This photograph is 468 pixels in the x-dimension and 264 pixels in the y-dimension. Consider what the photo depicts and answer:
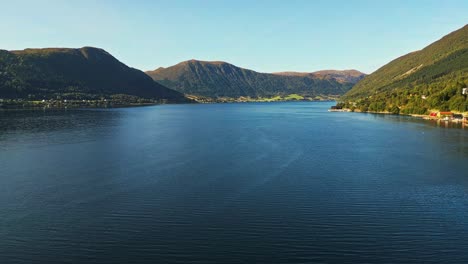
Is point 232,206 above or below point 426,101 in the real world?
below

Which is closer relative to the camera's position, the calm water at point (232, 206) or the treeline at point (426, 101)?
the calm water at point (232, 206)

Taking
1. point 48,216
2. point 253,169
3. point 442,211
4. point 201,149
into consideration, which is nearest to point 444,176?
point 442,211

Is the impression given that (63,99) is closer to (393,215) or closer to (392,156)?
(392,156)

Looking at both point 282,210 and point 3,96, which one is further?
point 3,96

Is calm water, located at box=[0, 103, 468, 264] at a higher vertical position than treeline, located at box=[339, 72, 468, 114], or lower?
lower

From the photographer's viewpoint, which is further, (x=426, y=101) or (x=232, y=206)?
(x=426, y=101)

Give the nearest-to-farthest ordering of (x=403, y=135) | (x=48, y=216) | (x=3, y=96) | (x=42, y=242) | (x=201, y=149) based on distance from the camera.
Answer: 1. (x=42, y=242)
2. (x=48, y=216)
3. (x=201, y=149)
4. (x=403, y=135)
5. (x=3, y=96)

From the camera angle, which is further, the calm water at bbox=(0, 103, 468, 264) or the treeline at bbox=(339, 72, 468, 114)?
the treeline at bbox=(339, 72, 468, 114)

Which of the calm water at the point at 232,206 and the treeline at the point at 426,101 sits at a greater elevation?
the treeline at the point at 426,101
